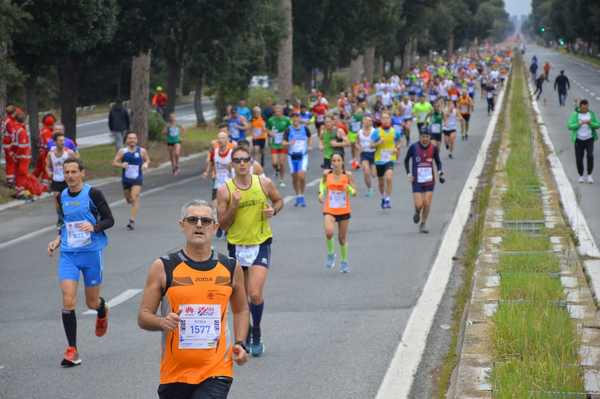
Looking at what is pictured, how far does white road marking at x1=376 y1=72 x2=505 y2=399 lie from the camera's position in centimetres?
867

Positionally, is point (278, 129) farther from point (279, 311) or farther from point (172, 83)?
point (172, 83)

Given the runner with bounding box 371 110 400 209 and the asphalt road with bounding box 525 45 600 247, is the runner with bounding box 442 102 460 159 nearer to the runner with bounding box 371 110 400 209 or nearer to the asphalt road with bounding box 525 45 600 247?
the asphalt road with bounding box 525 45 600 247

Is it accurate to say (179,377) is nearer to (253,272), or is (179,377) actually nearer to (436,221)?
(253,272)

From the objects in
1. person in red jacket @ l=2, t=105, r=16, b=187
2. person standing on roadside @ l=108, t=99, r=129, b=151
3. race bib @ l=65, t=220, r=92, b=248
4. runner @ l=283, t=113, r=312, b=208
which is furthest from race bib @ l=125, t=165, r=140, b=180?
person standing on roadside @ l=108, t=99, r=129, b=151

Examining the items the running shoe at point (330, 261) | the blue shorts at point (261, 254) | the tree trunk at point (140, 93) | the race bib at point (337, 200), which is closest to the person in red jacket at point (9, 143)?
the tree trunk at point (140, 93)

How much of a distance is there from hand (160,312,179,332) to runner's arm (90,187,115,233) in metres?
4.09

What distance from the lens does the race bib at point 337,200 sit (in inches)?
569

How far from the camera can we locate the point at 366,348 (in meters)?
9.90

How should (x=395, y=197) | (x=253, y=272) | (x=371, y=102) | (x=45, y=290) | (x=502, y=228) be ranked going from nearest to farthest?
(x=253, y=272), (x=45, y=290), (x=502, y=228), (x=395, y=197), (x=371, y=102)

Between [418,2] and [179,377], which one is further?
[418,2]

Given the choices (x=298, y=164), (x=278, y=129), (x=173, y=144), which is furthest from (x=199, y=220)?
(x=173, y=144)

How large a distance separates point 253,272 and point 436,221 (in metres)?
9.26

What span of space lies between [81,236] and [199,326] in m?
4.08

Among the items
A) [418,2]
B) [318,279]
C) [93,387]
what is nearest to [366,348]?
[93,387]
